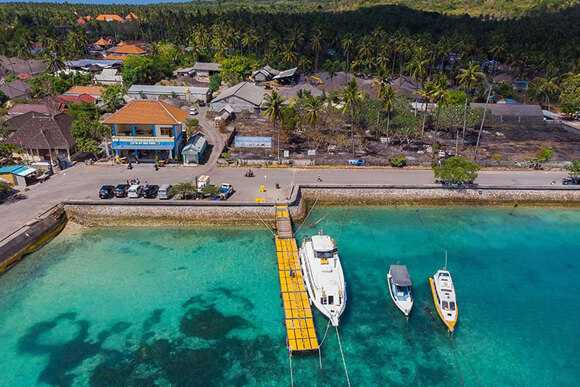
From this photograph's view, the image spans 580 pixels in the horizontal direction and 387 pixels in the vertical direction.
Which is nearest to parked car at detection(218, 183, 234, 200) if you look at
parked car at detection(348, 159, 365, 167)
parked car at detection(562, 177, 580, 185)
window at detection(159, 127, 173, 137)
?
window at detection(159, 127, 173, 137)

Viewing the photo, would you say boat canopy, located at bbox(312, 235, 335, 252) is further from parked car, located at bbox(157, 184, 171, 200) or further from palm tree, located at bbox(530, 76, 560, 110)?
palm tree, located at bbox(530, 76, 560, 110)

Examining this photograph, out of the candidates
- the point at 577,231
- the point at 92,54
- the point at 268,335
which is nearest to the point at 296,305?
the point at 268,335

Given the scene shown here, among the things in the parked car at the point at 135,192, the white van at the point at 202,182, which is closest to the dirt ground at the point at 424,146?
the white van at the point at 202,182

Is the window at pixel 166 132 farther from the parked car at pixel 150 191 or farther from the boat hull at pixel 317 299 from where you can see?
the boat hull at pixel 317 299

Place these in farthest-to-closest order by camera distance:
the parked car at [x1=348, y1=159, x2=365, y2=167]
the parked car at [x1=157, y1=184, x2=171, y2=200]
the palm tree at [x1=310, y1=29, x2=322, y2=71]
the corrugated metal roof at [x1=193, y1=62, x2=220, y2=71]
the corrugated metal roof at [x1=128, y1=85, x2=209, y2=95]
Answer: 1. the palm tree at [x1=310, y1=29, x2=322, y2=71]
2. the corrugated metal roof at [x1=193, y1=62, x2=220, y2=71]
3. the corrugated metal roof at [x1=128, y1=85, x2=209, y2=95]
4. the parked car at [x1=348, y1=159, x2=365, y2=167]
5. the parked car at [x1=157, y1=184, x2=171, y2=200]

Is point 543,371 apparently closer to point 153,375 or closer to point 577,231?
point 577,231

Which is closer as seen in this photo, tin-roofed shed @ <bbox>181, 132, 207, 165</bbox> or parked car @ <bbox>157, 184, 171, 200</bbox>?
parked car @ <bbox>157, 184, 171, 200</bbox>

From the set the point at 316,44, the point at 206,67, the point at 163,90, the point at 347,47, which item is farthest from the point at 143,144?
the point at 347,47
